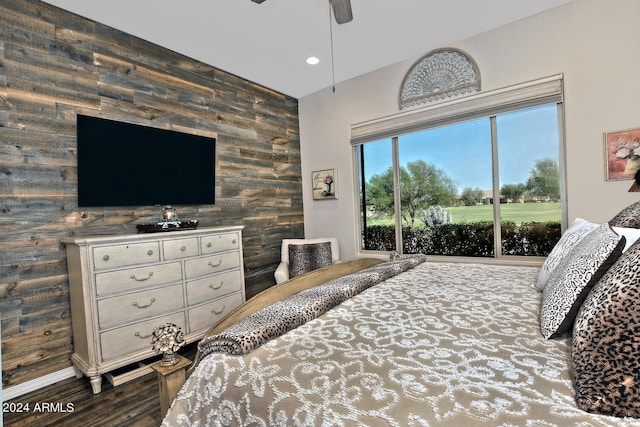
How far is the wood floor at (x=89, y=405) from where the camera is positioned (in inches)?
71.1

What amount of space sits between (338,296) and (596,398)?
3.13ft

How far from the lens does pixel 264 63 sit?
3.38m

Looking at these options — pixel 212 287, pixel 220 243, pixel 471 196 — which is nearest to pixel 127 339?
pixel 212 287

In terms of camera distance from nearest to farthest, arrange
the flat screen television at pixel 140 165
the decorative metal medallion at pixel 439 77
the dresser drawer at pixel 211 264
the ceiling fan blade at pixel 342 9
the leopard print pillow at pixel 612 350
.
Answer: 1. the leopard print pillow at pixel 612 350
2. the ceiling fan blade at pixel 342 9
3. the flat screen television at pixel 140 165
4. the dresser drawer at pixel 211 264
5. the decorative metal medallion at pixel 439 77

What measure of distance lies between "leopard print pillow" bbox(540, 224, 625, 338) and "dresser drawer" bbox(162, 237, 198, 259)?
2.47 m

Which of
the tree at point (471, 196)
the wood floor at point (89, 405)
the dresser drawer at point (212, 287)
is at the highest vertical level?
the tree at point (471, 196)

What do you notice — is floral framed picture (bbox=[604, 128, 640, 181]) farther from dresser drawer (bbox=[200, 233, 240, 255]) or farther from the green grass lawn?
dresser drawer (bbox=[200, 233, 240, 255])

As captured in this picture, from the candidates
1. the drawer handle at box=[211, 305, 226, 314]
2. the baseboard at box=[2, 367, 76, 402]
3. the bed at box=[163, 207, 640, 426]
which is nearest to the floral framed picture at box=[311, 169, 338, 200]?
the drawer handle at box=[211, 305, 226, 314]

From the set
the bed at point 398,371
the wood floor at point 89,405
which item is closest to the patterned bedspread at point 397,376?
the bed at point 398,371

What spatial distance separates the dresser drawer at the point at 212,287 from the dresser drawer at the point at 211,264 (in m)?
0.06

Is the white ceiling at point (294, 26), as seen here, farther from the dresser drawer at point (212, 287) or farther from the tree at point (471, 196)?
the dresser drawer at point (212, 287)

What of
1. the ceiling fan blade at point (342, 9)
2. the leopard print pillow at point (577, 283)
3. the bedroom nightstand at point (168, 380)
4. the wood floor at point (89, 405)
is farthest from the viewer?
the ceiling fan blade at point (342, 9)

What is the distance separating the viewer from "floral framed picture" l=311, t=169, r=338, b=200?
13.6 feet

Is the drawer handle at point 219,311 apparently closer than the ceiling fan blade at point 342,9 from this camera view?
No
